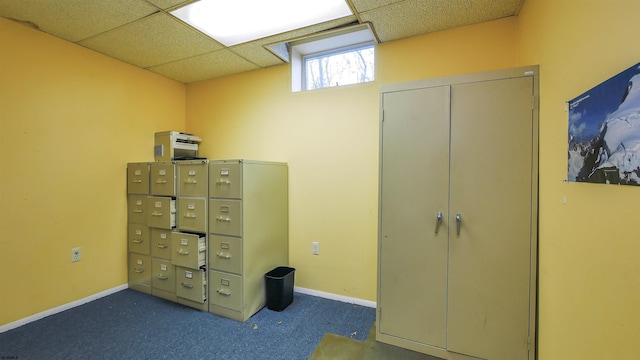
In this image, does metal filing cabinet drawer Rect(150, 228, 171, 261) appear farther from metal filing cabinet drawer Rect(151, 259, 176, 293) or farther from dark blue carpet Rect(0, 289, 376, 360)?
dark blue carpet Rect(0, 289, 376, 360)

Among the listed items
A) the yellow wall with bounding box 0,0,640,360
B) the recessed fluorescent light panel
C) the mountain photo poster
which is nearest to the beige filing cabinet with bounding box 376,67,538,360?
the yellow wall with bounding box 0,0,640,360

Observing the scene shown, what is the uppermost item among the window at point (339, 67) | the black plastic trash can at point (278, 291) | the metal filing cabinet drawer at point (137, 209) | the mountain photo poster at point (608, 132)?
the window at point (339, 67)

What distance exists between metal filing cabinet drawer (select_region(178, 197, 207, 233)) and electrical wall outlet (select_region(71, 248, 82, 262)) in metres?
0.93

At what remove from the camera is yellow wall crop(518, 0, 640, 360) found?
0.83m

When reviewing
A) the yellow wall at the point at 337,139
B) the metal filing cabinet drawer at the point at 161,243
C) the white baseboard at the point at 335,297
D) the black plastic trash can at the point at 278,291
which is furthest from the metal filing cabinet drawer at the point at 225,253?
the white baseboard at the point at 335,297

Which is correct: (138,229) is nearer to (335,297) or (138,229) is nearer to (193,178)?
(193,178)

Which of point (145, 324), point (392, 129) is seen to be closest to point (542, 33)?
point (392, 129)

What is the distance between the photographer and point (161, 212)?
2545 mm

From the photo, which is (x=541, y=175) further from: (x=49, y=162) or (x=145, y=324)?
(x=49, y=162)

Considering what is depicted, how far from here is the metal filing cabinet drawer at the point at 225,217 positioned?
2205mm

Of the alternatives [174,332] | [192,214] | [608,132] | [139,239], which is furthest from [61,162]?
[608,132]

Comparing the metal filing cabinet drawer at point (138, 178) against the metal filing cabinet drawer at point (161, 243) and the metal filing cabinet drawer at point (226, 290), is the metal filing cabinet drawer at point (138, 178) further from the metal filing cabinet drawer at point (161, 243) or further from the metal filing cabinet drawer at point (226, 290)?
the metal filing cabinet drawer at point (226, 290)

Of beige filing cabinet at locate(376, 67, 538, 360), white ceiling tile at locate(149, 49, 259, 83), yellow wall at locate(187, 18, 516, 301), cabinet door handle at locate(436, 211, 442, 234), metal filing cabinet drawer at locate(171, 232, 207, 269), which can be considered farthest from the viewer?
white ceiling tile at locate(149, 49, 259, 83)

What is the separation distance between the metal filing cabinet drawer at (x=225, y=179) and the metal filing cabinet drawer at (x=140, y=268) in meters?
1.14
